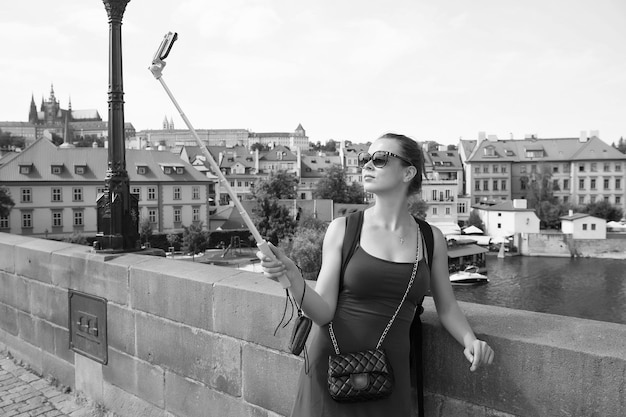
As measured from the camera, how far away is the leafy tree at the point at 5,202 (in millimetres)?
41375

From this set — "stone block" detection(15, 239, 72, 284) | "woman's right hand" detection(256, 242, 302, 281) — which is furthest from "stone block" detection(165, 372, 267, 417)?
"stone block" detection(15, 239, 72, 284)

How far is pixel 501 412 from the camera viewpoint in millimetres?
2203

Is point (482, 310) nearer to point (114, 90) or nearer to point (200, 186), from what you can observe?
point (114, 90)

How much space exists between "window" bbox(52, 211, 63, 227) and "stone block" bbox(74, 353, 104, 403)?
155ft

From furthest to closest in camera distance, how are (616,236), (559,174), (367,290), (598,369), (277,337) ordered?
(559,174) < (616,236) < (277,337) < (367,290) < (598,369)

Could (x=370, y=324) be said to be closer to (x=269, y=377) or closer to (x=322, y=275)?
(x=322, y=275)

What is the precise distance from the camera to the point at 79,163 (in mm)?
49281

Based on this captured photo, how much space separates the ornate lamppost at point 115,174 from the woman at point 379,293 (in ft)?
9.25

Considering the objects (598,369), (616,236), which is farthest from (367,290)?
(616,236)

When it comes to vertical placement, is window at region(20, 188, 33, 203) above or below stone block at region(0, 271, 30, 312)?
above

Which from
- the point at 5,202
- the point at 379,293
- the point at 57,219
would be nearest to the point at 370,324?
the point at 379,293

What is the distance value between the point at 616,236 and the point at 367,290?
6411cm

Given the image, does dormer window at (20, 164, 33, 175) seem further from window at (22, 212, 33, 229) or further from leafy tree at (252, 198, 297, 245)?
leafy tree at (252, 198, 297, 245)

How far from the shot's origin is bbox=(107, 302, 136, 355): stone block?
3.99 metres
